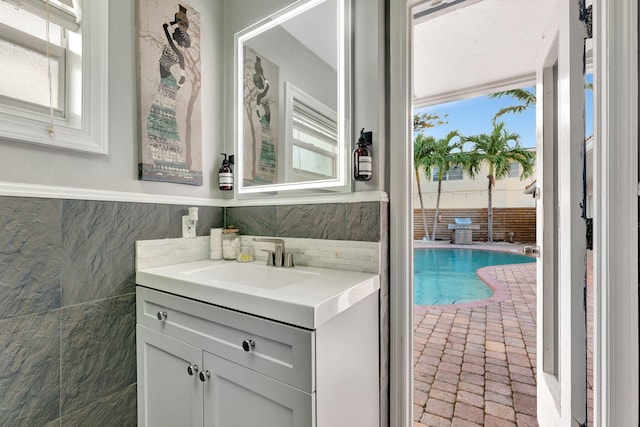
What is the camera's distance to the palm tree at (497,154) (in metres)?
10.0

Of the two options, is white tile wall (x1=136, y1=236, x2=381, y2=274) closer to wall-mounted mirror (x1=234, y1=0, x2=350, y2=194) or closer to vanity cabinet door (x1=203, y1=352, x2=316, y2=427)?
wall-mounted mirror (x1=234, y1=0, x2=350, y2=194)

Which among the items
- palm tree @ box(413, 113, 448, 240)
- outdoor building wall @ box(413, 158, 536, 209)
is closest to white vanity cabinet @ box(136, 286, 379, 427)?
palm tree @ box(413, 113, 448, 240)

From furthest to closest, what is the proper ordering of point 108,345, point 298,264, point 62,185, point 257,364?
point 298,264
point 108,345
point 62,185
point 257,364

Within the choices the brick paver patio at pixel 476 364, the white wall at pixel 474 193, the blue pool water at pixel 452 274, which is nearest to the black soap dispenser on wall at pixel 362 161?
the brick paver patio at pixel 476 364

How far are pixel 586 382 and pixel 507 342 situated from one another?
174 cm

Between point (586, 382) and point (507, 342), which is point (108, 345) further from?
point (507, 342)

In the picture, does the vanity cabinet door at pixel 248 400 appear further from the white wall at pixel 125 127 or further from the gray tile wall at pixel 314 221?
the white wall at pixel 125 127

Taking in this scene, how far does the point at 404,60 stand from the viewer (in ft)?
4.24

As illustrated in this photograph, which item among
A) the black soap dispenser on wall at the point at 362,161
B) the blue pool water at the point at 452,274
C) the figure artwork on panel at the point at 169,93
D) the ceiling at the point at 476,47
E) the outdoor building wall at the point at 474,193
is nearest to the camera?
the black soap dispenser on wall at the point at 362,161

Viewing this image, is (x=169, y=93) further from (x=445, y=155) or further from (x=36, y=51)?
(x=445, y=155)

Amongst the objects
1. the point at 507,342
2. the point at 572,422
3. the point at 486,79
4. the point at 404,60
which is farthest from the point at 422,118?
the point at 572,422

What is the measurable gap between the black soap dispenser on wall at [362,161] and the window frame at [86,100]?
1.14 m

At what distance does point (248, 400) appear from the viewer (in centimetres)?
94

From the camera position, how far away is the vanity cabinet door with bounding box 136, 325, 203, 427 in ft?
3.59
